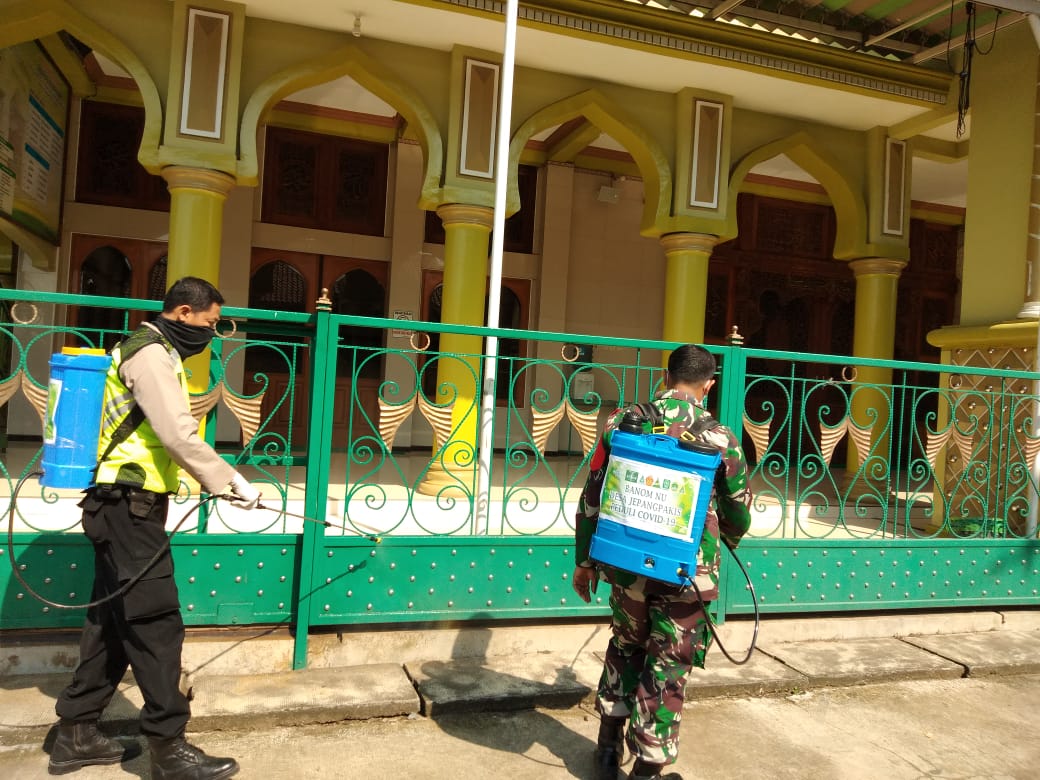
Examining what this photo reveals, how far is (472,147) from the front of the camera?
644 cm

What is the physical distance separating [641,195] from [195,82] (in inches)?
238

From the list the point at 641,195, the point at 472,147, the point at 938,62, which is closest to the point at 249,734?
the point at 472,147

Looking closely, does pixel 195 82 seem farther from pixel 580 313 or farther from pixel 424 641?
pixel 580 313

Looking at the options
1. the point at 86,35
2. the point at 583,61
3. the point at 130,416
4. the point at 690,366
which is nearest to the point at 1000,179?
the point at 583,61

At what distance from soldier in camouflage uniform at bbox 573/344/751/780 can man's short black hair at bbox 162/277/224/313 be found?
142 cm

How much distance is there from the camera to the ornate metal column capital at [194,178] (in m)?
5.86

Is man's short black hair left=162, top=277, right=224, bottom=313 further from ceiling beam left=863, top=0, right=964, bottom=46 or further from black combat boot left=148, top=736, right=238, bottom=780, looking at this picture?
ceiling beam left=863, top=0, right=964, bottom=46

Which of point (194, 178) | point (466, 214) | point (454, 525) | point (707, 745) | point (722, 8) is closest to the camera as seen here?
point (707, 745)

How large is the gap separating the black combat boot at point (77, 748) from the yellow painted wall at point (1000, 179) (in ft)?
20.1

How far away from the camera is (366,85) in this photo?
21.5 ft

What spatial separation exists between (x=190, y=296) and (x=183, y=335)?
0.13m

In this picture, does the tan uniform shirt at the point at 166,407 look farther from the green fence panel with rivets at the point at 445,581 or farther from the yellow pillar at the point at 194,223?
the yellow pillar at the point at 194,223

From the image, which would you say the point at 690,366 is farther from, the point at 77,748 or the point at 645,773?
the point at 77,748

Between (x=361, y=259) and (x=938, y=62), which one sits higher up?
(x=938, y=62)
